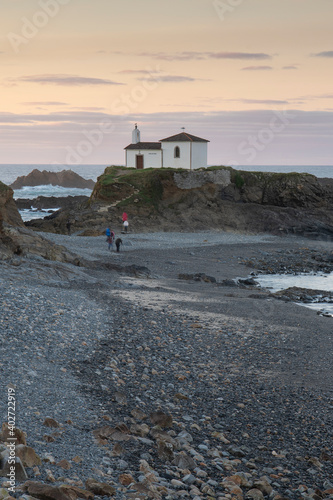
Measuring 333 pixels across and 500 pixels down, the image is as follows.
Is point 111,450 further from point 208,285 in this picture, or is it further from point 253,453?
point 208,285

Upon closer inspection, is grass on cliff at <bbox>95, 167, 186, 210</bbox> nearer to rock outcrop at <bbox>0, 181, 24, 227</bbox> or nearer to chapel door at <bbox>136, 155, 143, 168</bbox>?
chapel door at <bbox>136, 155, 143, 168</bbox>

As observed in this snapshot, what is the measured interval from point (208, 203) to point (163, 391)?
135 ft

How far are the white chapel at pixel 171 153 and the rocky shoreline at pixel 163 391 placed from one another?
1643 inches

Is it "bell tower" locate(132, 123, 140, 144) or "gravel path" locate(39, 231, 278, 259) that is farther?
"bell tower" locate(132, 123, 140, 144)

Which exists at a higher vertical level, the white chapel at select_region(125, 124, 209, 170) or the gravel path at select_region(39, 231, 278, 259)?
the white chapel at select_region(125, 124, 209, 170)

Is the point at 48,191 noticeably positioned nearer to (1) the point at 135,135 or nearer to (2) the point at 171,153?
(1) the point at 135,135

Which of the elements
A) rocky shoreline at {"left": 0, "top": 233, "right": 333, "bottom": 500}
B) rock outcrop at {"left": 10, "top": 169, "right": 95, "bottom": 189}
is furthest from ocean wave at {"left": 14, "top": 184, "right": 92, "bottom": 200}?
rocky shoreline at {"left": 0, "top": 233, "right": 333, "bottom": 500}

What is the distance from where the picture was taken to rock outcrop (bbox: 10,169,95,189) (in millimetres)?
127938

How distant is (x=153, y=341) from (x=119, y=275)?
10.3 meters

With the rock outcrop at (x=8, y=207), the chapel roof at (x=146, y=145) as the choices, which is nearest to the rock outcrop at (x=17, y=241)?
the rock outcrop at (x=8, y=207)

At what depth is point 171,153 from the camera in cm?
5897

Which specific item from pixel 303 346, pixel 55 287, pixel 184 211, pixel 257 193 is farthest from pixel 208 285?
pixel 257 193

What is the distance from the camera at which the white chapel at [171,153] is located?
58.4 meters

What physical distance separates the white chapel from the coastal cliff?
5846mm
